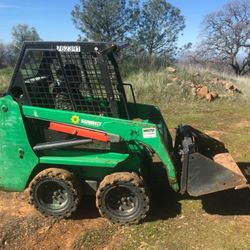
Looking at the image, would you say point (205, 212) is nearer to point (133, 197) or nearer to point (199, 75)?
point (133, 197)

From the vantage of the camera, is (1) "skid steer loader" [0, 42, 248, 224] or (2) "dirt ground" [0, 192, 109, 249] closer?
(2) "dirt ground" [0, 192, 109, 249]

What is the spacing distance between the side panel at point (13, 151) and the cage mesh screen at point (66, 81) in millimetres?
284

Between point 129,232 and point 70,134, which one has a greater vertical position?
point 70,134

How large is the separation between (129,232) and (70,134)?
133 cm

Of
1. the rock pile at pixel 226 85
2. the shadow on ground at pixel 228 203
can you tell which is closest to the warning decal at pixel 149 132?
the shadow on ground at pixel 228 203

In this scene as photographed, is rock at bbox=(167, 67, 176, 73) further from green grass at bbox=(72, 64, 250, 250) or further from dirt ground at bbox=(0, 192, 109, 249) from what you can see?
dirt ground at bbox=(0, 192, 109, 249)

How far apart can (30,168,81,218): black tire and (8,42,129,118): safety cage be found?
80 cm

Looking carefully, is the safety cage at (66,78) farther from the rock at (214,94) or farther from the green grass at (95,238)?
the rock at (214,94)

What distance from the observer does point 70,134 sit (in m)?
4.73

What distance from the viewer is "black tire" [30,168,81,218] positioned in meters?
4.61

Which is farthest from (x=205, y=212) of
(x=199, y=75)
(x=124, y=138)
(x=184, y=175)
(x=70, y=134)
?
(x=199, y=75)

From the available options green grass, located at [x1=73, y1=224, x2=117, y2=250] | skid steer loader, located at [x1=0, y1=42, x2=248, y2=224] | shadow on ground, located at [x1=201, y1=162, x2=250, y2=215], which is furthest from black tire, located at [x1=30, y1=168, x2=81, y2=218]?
shadow on ground, located at [x1=201, y1=162, x2=250, y2=215]

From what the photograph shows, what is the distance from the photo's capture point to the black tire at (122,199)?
14.8 feet

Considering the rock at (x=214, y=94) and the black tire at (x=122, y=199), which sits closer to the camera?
the black tire at (x=122, y=199)
